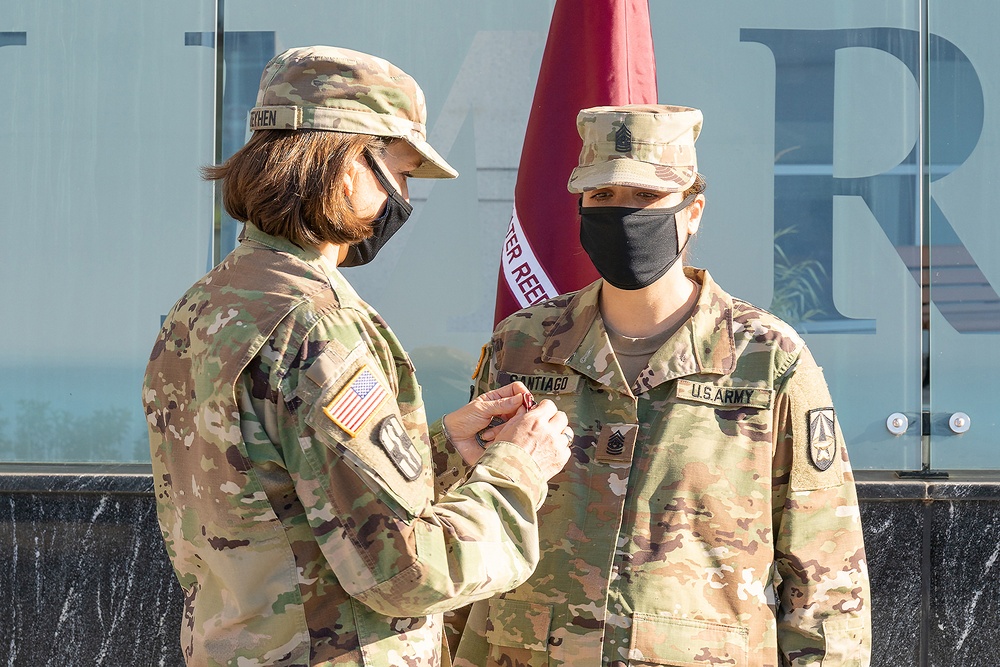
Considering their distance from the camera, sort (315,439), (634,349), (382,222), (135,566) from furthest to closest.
A: (135,566), (634,349), (382,222), (315,439)

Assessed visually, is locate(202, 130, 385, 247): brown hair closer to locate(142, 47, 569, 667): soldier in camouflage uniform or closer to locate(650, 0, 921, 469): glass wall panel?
locate(142, 47, 569, 667): soldier in camouflage uniform

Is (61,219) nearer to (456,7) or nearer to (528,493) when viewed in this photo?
(456,7)

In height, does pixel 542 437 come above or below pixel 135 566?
above

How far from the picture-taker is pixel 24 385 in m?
3.70

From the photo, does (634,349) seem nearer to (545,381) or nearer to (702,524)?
(545,381)

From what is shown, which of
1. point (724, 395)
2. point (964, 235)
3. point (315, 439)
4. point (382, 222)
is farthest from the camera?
point (964, 235)

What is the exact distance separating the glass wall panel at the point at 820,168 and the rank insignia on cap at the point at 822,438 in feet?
5.73

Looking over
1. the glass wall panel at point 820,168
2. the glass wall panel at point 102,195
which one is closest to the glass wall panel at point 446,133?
the glass wall panel at point 102,195

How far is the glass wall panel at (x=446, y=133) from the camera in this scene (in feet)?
12.0

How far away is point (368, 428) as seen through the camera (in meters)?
1.35

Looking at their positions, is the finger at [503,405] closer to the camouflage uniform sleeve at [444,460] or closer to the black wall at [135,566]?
the camouflage uniform sleeve at [444,460]

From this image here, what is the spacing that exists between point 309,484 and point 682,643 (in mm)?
810

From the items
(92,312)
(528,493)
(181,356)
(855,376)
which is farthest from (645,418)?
(92,312)

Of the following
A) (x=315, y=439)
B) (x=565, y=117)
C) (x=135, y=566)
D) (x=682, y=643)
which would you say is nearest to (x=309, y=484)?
(x=315, y=439)
